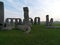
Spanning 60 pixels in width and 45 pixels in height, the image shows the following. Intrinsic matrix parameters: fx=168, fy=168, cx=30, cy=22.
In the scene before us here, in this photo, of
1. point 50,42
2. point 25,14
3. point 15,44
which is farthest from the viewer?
point 25,14

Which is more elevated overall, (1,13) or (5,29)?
(1,13)

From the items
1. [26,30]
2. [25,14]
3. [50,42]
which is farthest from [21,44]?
[25,14]

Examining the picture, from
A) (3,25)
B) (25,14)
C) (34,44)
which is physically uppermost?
(25,14)

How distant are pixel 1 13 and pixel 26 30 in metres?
5.95

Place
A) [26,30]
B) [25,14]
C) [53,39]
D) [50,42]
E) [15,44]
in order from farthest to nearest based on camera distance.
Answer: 1. [25,14]
2. [26,30]
3. [53,39]
4. [50,42]
5. [15,44]

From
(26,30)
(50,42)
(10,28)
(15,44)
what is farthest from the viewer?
(10,28)

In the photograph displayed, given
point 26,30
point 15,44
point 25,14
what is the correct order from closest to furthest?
point 15,44 → point 26,30 → point 25,14

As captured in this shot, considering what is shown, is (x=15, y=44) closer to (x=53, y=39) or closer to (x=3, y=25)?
(x=53, y=39)

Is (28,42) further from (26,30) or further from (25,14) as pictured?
(25,14)

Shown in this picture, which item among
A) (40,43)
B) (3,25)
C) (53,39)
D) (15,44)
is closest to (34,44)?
(40,43)

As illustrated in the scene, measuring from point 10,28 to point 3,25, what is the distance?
1.17 meters

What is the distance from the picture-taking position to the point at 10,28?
25203 millimetres

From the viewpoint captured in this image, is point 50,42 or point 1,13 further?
point 1,13

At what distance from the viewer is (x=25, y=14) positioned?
931 inches
